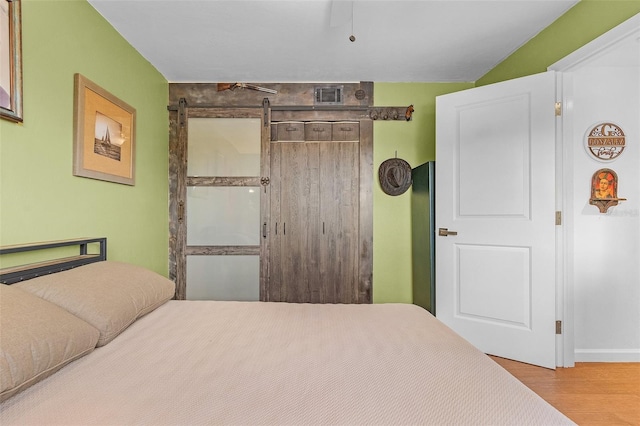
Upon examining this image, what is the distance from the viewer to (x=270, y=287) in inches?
121

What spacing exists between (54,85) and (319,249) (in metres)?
2.35

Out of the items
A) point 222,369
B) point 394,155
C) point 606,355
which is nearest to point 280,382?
point 222,369

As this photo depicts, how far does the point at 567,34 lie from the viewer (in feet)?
6.73

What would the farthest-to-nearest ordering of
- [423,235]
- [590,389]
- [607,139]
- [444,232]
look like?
[423,235] < [444,232] < [607,139] < [590,389]

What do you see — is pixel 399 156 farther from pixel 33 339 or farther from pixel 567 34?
pixel 33 339

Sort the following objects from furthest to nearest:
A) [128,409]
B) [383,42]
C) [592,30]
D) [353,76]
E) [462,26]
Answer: [353,76] < [383,42] < [462,26] < [592,30] < [128,409]

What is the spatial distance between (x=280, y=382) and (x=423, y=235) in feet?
7.26

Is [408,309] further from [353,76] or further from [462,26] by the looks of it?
[353,76]

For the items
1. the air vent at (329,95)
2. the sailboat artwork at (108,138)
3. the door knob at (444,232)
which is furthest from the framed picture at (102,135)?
the door knob at (444,232)

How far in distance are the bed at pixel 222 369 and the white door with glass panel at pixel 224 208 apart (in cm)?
161

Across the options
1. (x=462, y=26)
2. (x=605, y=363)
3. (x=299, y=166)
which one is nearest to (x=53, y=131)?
(x=299, y=166)

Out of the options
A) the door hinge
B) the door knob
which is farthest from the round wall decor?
the door hinge

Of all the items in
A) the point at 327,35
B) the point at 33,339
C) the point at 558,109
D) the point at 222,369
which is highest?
the point at 327,35

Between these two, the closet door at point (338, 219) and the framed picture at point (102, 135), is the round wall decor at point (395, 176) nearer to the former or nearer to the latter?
the closet door at point (338, 219)
